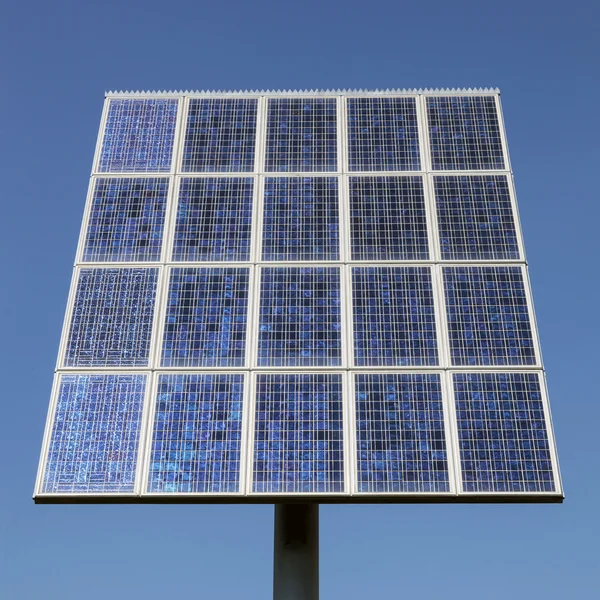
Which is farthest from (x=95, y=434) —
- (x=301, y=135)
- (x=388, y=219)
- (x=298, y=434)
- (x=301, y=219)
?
(x=301, y=135)

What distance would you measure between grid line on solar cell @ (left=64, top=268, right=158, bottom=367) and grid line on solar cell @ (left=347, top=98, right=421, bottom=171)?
8.72 metres

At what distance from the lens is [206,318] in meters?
27.3

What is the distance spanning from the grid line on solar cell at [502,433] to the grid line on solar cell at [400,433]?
0.69m

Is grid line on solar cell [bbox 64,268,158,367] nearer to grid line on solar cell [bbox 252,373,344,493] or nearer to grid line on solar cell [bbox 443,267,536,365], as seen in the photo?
grid line on solar cell [bbox 252,373,344,493]

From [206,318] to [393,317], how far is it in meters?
5.83

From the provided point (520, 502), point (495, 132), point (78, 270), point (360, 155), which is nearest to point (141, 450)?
point (78, 270)

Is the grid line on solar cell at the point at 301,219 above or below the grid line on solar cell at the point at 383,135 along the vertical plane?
below

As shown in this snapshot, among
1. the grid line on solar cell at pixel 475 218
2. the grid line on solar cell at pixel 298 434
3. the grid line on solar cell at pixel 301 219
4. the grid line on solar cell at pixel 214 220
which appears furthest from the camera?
the grid line on solar cell at pixel 214 220

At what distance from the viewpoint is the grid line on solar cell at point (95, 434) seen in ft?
80.1

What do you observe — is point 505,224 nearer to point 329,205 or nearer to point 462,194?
point 462,194

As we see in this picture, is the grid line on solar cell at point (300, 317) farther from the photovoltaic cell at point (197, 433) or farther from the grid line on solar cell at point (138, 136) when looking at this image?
the grid line on solar cell at point (138, 136)

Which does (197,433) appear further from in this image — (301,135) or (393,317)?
(301,135)

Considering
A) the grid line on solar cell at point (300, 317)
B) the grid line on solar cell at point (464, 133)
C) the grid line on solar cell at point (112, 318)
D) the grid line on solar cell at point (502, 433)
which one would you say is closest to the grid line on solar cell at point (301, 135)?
the grid line on solar cell at point (464, 133)

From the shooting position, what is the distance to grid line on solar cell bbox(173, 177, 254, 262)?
2883 cm
